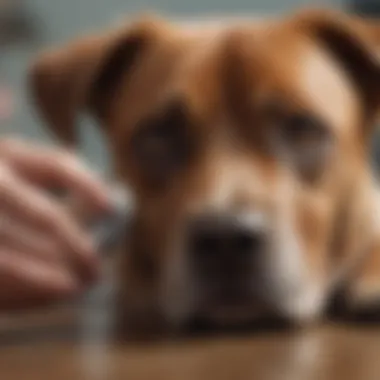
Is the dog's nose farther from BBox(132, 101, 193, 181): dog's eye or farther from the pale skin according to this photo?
the pale skin

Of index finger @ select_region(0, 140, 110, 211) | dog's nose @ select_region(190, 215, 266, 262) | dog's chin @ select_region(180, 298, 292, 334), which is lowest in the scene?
dog's chin @ select_region(180, 298, 292, 334)

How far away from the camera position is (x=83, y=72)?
1.07 metres

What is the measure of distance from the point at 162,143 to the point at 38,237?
175 mm

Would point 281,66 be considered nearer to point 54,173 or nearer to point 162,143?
point 162,143

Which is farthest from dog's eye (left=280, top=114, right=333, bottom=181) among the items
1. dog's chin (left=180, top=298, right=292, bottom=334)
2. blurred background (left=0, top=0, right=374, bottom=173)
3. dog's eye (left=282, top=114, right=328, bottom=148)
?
blurred background (left=0, top=0, right=374, bottom=173)

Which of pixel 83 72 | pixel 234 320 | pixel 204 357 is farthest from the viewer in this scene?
pixel 83 72

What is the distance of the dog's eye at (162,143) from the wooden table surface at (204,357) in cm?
16

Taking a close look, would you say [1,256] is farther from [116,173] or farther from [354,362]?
[354,362]

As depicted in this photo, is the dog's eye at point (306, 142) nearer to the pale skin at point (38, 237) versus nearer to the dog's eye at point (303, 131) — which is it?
the dog's eye at point (303, 131)

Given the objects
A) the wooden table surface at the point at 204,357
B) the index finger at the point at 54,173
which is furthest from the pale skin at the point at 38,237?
the wooden table surface at the point at 204,357

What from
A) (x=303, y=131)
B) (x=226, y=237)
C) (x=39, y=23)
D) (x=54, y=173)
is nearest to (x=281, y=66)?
(x=303, y=131)

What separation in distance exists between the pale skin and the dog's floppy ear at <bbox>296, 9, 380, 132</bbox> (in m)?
0.27

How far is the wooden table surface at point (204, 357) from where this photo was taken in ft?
2.56

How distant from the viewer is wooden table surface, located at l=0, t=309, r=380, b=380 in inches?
30.8
